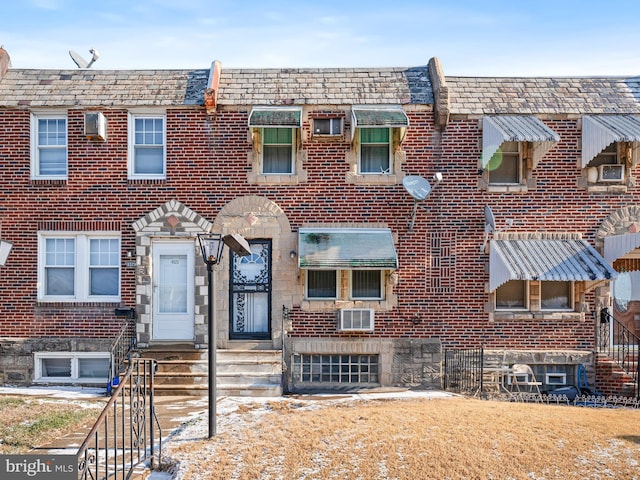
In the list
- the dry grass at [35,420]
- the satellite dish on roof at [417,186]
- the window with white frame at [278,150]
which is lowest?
the dry grass at [35,420]

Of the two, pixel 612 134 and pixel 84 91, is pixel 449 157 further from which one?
pixel 84 91

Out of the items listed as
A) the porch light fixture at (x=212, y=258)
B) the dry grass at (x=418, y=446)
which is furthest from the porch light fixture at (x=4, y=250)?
the dry grass at (x=418, y=446)

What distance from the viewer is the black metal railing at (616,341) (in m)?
11.1

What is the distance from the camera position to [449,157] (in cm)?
1143

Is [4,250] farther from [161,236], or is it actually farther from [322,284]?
[322,284]

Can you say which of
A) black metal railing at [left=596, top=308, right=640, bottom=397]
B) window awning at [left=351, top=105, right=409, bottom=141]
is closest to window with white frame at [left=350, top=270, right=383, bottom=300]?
window awning at [left=351, top=105, right=409, bottom=141]

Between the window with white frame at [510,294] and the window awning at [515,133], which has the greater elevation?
the window awning at [515,133]

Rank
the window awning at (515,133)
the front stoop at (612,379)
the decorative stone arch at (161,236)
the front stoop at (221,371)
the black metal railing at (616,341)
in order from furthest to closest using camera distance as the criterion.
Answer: the decorative stone arch at (161,236) < the black metal railing at (616,341) < the front stoop at (612,379) < the window awning at (515,133) < the front stoop at (221,371)

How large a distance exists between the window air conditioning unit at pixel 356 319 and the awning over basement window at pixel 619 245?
16.9 feet

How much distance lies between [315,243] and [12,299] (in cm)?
661

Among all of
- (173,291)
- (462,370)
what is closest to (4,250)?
(173,291)

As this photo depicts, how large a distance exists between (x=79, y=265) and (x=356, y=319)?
6.04m

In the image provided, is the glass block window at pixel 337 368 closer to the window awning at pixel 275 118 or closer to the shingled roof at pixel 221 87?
the window awning at pixel 275 118

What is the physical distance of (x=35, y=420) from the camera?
823 cm
